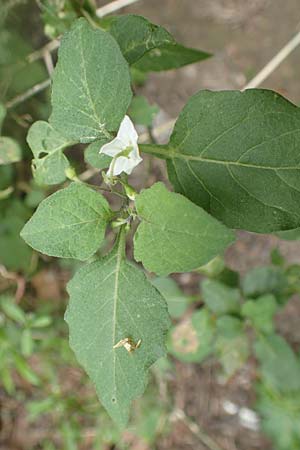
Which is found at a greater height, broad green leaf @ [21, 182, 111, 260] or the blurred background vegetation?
broad green leaf @ [21, 182, 111, 260]

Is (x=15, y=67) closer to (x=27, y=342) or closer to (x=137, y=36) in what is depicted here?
(x=27, y=342)

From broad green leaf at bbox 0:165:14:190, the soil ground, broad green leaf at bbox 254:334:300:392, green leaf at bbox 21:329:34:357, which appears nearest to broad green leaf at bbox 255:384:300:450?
the soil ground

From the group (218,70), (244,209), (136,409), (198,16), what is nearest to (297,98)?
(218,70)

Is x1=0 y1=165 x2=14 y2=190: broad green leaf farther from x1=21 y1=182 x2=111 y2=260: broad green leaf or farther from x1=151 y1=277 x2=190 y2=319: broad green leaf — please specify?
x1=21 y1=182 x2=111 y2=260: broad green leaf

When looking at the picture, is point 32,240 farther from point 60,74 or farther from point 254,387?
point 254,387

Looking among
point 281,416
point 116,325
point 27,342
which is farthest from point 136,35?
point 281,416

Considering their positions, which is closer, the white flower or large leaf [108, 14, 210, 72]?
the white flower
